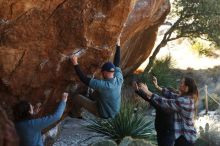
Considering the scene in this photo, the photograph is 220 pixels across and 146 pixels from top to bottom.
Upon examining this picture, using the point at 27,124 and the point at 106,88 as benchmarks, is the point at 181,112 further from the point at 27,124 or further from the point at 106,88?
the point at 27,124

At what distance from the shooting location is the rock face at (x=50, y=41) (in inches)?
309

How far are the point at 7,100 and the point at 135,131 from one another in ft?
12.9

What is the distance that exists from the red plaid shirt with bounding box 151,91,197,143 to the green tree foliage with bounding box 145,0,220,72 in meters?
13.5

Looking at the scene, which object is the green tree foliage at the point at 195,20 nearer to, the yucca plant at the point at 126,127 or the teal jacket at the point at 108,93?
the yucca plant at the point at 126,127

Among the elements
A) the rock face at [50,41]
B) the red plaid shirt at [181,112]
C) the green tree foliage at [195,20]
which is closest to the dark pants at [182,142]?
the red plaid shirt at [181,112]

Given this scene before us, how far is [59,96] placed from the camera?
30.0 feet

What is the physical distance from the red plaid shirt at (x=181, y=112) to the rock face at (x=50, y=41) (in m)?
1.83

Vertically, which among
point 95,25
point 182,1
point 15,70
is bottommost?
point 15,70

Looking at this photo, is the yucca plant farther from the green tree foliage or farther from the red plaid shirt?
the green tree foliage

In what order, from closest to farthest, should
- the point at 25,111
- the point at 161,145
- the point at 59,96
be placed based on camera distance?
1. the point at 25,111
2. the point at 161,145
3. the point at 59,96

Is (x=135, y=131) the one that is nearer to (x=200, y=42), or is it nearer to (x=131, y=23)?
(x=131, y=23)

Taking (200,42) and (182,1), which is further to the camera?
(200,42)

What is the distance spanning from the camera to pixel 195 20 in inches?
875

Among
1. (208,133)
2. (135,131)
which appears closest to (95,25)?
(135,131)
